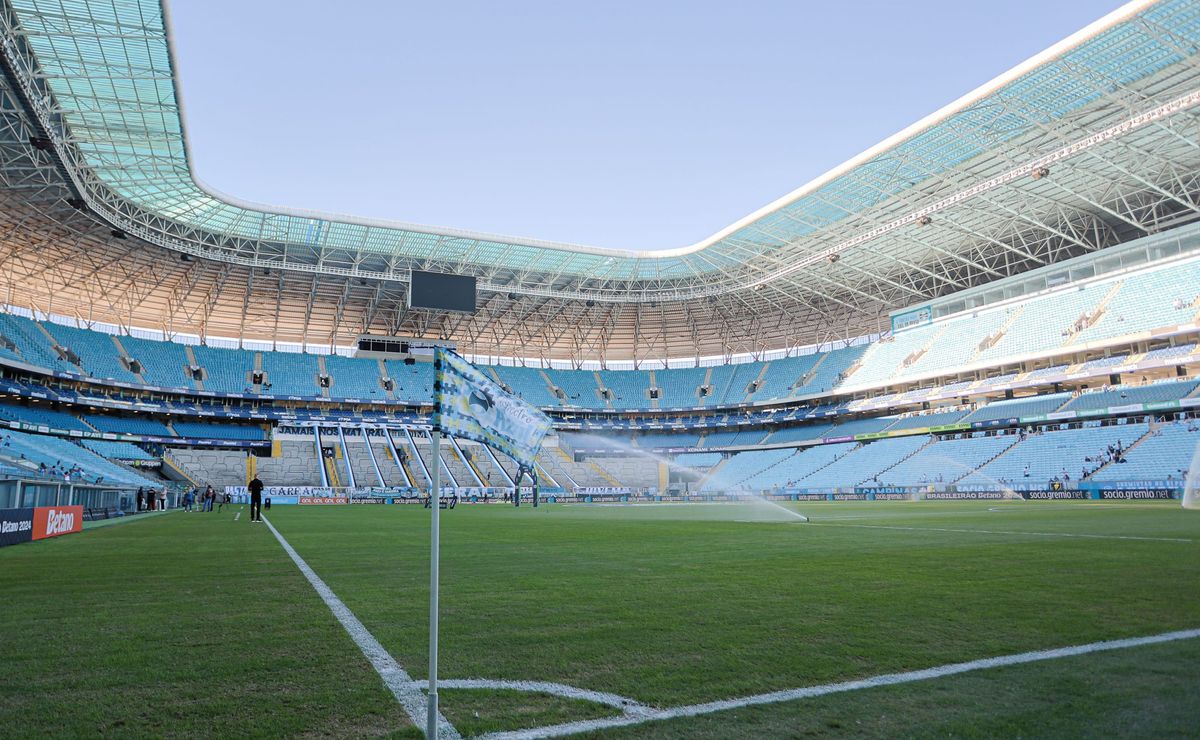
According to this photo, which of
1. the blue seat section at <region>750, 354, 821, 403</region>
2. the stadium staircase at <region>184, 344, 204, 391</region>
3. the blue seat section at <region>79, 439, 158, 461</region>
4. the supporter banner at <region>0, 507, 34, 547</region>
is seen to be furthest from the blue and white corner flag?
the blue seat section at <region>750, 354, 821, 403</region>

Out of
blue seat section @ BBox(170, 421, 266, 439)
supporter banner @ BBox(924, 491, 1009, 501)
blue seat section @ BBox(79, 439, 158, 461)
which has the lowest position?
supporter banner @ BBox(924, 491, 1009, 501)

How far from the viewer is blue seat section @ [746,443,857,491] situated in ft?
204

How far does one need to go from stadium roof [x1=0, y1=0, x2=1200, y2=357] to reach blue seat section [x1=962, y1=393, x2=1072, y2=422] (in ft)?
33.5

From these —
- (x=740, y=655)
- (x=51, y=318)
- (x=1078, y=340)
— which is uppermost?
(x=51, y=318)

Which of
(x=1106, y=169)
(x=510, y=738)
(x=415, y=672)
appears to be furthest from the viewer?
(x=1106, y=169)

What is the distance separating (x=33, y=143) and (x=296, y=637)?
38167 mm

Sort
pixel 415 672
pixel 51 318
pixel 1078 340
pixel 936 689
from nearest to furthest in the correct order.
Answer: pixel 936 689, pixel 415 672, pixel 1078 340, pixel 51 318

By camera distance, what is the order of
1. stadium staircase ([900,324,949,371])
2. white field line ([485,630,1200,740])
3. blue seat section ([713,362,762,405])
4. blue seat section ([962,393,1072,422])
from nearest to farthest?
white field line ([485,630,1200,740]) < blue seat section ([962,393,1072,422]) < stadium staircase ([900,324,949,371]) < blue seat section ([713,362,762,405])

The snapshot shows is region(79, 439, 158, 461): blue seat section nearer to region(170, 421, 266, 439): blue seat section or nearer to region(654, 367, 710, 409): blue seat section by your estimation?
region(170, 421, 266, 439): blue seat section

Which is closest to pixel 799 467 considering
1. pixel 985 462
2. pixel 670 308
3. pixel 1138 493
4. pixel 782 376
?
pixel 782 376

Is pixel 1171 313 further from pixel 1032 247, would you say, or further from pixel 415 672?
pixel 415 672

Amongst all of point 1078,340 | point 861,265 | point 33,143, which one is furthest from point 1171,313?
point 33,143

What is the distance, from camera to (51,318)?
203ft

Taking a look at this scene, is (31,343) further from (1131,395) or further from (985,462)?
(1131,395)
